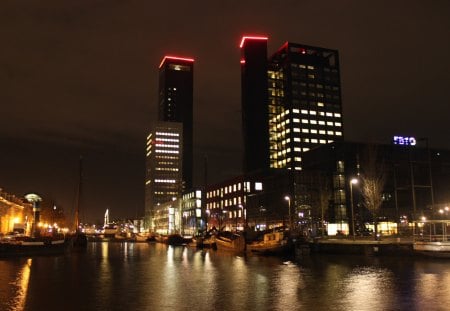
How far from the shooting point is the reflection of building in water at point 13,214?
332 feet

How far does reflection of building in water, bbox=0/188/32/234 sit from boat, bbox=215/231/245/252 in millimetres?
47908

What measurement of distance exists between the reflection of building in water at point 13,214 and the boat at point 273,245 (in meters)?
59.2

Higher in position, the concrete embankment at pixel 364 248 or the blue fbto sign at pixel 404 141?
the blue fbto sign at pixel 404 141

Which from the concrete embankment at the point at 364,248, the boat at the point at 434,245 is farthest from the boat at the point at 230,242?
the boat at the point at 434,245

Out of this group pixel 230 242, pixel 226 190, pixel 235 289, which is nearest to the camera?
pixel 235 289

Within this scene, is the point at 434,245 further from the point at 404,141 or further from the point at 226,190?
the point at 226,190

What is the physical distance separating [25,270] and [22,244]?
81.2ft

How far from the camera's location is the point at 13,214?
112312 millimetres

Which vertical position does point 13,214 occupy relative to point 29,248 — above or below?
above

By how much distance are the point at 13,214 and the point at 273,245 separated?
7356 centimetres

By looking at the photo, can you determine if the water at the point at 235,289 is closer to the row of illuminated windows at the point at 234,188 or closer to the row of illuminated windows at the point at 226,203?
the row of illuminated windows at the point at 234,188

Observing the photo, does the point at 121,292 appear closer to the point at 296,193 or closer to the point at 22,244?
the point at 22,244

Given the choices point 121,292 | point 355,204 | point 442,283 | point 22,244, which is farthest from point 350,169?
point 121,292

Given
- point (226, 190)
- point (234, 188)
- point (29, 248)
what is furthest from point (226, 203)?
point (29, 248)
